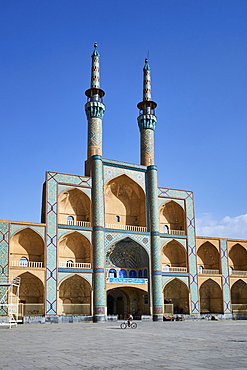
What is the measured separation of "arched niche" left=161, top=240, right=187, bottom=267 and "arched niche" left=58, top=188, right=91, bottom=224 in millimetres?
7559

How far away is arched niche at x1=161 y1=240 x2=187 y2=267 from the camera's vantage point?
36.7 meters

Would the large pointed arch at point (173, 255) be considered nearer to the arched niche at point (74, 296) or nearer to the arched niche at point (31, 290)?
the arched niche at point (74, 296)

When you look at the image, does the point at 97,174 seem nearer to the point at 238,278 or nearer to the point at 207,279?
the point at 207,279

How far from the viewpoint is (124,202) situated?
1447 inches

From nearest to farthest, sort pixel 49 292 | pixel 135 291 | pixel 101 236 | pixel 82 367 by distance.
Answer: pixel 82 367 < pixel 49 292 < pixel 101 236 < pixel 135 291

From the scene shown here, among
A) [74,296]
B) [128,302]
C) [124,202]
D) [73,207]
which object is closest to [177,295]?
[128,302]

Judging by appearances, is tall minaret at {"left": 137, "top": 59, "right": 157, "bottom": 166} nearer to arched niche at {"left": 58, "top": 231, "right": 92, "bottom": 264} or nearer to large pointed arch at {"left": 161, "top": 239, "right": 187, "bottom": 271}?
large pointed arch at {"left": 161, "top": 239, "right": 187, "bottom": 271}

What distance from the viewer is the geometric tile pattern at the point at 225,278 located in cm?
3728

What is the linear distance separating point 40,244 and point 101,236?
4.43 meters

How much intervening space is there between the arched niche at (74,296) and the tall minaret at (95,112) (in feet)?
31.6

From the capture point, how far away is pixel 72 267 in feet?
103

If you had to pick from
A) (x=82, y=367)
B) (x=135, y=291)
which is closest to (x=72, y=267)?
(x=135, y=291)

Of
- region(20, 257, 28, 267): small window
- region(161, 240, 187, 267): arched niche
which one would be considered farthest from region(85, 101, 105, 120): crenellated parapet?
region(20, 257, 28, 267): small window

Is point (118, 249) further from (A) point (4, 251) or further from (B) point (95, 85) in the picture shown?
(B) point (95, 85)
